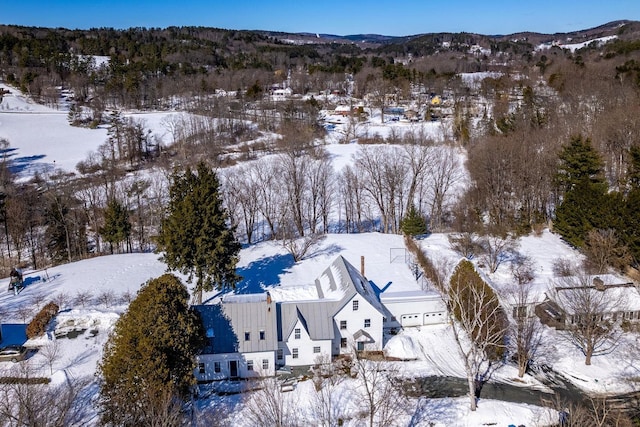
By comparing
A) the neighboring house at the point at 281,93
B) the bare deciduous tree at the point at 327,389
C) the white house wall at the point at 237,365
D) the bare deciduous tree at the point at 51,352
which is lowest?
the bare deciduous tree at the point at 327,389

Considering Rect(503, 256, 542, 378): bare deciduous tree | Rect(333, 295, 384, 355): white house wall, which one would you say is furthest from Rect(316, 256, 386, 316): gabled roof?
Rect(503, 256, 542, 378): bare deciduous tree

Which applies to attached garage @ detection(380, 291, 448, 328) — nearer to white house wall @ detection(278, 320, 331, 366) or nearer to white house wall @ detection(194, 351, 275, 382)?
white house wall @ detection(278, 320, 331, 366)

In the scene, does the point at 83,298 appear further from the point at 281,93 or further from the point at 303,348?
the point at 281,93

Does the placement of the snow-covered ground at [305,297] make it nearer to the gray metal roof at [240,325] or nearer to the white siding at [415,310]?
the white siding at [415,310]

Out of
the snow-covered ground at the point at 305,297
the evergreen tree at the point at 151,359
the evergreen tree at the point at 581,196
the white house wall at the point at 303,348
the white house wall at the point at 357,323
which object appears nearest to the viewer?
the evergreen tree at the point at 151,359

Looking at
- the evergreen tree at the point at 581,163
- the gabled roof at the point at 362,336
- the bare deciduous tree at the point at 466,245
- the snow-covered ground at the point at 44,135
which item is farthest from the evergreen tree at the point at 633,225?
the snow-covered ground at the point at 44,135

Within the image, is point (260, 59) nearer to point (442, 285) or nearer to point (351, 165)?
point (351, 165)

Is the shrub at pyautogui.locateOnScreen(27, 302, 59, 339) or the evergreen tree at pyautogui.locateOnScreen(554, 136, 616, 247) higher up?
the evergreen tree at pyautogui.locateOnScreen(554, 136, 616, 247)
